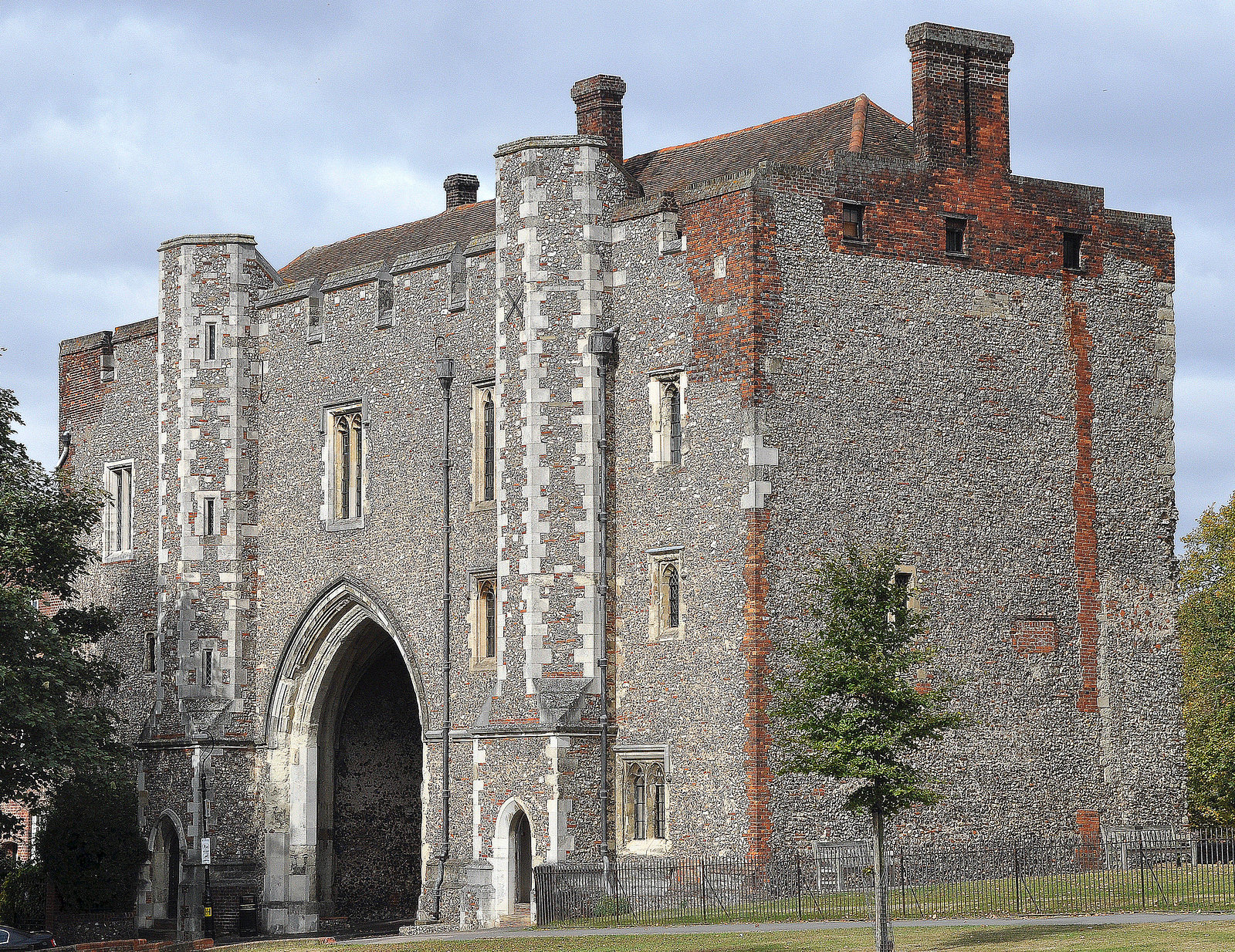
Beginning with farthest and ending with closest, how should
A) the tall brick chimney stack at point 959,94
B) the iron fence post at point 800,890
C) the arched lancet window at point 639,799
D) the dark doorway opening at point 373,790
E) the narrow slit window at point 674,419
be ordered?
1. the dark doorway opening at point 373,790
2. the tall brick chimney stack at point 959,94
3. the narrow slit window at point 674,419
4. the arched lancet window at point 639,799
5. the iron fence post at point 800,890

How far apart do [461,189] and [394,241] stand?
102 inches

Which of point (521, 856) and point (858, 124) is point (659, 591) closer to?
point (521, 856)

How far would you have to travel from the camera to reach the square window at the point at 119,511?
4631 centimetres

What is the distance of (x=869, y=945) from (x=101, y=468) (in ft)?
88.1

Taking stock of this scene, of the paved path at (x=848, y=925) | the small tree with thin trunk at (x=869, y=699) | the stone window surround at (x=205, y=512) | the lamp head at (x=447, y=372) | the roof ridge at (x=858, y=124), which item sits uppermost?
the roof ridge at (x=858, y=124)

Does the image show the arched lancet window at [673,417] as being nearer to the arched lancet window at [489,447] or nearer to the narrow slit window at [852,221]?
the narrow slit window at [852,221]

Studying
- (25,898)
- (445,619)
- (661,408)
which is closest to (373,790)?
(445,619)

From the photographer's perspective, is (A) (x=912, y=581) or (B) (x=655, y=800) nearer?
(A) (x=912, y=581)

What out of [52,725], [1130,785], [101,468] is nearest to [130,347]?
[101,468]

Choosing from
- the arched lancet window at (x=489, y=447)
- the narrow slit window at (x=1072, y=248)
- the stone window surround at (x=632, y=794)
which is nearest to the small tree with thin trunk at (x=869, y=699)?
the stone window surround at (x=632, y=794)

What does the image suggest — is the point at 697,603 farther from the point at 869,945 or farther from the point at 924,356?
the point at 869,945

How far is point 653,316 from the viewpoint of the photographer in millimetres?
34688

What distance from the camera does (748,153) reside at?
123ft

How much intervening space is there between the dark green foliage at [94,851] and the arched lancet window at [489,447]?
1042cm
